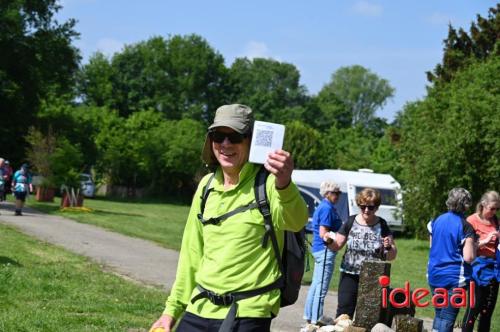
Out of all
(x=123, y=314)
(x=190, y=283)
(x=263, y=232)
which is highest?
(x=263, y=232)

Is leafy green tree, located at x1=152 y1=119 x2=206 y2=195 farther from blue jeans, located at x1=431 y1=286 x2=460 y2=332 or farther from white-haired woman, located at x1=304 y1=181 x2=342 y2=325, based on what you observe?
blue jeans, located at x1=431 y1=286 x2=460 y2=332

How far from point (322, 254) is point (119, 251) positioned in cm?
867

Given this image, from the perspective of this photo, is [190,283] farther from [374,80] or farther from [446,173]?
[374,80]

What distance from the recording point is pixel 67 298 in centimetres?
1084

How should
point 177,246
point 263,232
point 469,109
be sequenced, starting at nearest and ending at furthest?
point 263,232, point 177,246, point 469,109

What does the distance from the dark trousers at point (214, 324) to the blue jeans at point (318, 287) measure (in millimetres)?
6322

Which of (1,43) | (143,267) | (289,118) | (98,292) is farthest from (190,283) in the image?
(289,118)

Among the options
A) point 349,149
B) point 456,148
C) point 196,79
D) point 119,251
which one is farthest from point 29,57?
point 196,79

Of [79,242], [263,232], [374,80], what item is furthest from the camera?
Result: [374,80]

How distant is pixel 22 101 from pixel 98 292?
30.8 meters

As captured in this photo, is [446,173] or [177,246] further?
[446,173]

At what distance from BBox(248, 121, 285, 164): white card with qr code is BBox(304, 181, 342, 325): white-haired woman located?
268 inches

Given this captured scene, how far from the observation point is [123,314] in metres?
9.97

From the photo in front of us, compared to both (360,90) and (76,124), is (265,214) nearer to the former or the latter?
(76,124)
